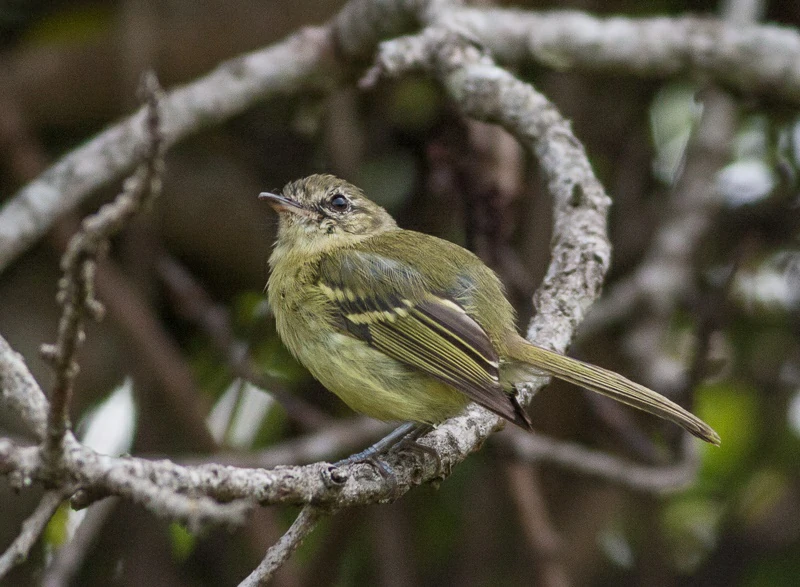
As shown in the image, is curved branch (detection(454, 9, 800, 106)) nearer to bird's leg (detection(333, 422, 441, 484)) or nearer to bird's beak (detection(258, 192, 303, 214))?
bird's beak (detection(258, 192, 303, 214))

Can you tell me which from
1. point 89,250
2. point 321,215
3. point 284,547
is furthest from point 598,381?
point 89,250

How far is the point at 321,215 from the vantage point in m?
3.82

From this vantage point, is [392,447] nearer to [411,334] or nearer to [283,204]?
[411,334]

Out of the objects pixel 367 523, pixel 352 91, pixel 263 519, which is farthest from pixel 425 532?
pixel 352 91

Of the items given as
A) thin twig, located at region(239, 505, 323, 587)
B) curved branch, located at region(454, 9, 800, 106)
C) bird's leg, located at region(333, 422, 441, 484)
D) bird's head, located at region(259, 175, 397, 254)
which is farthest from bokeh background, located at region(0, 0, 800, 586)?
thin twig, located at region(239, 505, 323, 587)

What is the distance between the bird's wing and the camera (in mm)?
2828

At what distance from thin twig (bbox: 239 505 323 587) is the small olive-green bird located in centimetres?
63

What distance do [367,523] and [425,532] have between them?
37 cm

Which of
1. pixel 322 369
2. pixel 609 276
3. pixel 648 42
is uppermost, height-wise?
pixel 648 42

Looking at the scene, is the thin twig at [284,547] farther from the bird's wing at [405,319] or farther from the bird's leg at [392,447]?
the bird's wing at [405,319]

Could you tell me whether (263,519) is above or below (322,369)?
below

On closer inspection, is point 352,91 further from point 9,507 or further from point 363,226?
point 9,507

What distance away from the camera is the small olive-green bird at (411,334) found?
111 inches

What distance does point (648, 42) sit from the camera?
4168 mm
